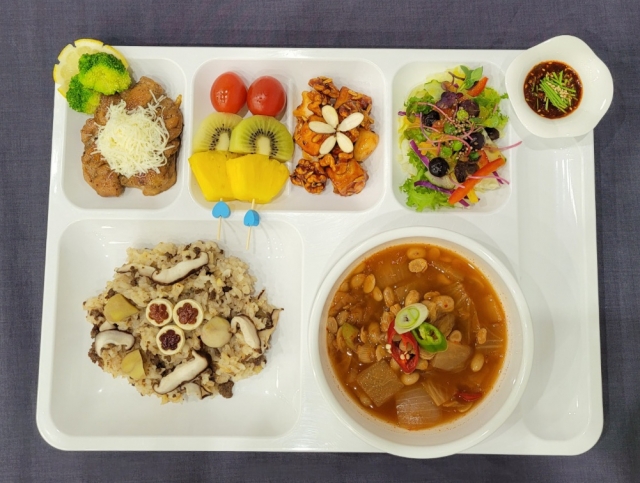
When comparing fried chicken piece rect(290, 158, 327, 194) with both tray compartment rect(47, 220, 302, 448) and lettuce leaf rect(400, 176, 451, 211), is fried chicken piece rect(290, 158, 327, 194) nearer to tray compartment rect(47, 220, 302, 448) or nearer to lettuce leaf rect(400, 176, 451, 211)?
tray compartment rect(47, 220, 302, 448)

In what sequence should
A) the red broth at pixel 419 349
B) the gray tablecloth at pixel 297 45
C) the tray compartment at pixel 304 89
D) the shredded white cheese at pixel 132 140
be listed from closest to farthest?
1. the red broth at pixel 419 349
2. the shredded white cheese at pixel 132 140
3. the tray compartment at pixel 304 89
4. the gray tablecloth at pixel 297 45

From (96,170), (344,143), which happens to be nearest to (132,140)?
(96,170)

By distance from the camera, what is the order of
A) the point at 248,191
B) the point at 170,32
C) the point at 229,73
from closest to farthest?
the point at 248,191
the point at 229,73
the point at 170,32

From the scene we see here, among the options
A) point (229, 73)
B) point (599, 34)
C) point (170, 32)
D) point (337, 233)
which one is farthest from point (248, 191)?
point (599, 34)

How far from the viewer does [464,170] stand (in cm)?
264

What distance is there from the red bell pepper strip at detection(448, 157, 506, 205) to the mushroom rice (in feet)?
3.96

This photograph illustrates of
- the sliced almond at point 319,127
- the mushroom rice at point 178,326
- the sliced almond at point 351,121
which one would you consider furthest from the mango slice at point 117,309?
the sliced almond at point 351,121

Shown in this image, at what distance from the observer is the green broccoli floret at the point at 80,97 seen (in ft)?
8.88

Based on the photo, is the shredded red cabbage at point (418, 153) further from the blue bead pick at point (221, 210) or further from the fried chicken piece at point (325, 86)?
the blue bead pick at point (221, 210)

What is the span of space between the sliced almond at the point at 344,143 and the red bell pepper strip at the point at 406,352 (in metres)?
0.98

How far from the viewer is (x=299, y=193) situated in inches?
113

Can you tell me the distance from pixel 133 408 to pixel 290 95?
80.1 inches

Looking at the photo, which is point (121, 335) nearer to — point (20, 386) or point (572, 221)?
point (20, 386)

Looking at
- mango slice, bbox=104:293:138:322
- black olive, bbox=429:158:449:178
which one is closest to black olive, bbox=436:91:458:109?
black olive, bbox=429:158:449:178
